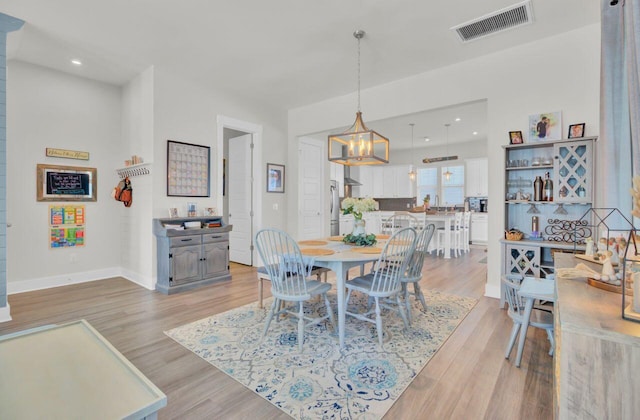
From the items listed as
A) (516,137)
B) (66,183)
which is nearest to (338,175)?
(516,137)

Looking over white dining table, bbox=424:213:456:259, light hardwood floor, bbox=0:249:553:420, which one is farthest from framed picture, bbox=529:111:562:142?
white dining table, bbox=424:213:456:259

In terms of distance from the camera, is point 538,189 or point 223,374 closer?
point 223,374

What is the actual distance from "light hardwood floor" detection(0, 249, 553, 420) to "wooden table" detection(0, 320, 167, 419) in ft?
2.72

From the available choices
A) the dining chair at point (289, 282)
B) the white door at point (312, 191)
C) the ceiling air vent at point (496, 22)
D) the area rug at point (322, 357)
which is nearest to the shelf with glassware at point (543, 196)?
the area rug at point (322, 357)

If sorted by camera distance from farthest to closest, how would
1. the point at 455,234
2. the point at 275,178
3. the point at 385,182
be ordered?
the point at 385,182 → the point at 455,234 → the point at 275,178

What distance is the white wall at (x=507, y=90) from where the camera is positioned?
3.10 meters

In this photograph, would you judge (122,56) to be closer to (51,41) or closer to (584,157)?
(51,41)

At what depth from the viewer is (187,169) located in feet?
14.3

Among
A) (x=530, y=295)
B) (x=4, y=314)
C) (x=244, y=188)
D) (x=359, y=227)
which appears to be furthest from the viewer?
(x=244, y=188)

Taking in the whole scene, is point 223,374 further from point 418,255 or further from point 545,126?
point 545,126

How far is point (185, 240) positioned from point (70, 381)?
331 centimetres

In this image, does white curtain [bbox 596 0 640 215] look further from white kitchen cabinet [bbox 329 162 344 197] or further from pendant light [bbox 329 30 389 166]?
white kitchen cabinet [bbox 329 162 344 197]

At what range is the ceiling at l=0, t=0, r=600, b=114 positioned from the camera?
9.12 feet

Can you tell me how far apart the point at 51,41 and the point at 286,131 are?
339 centimetres
